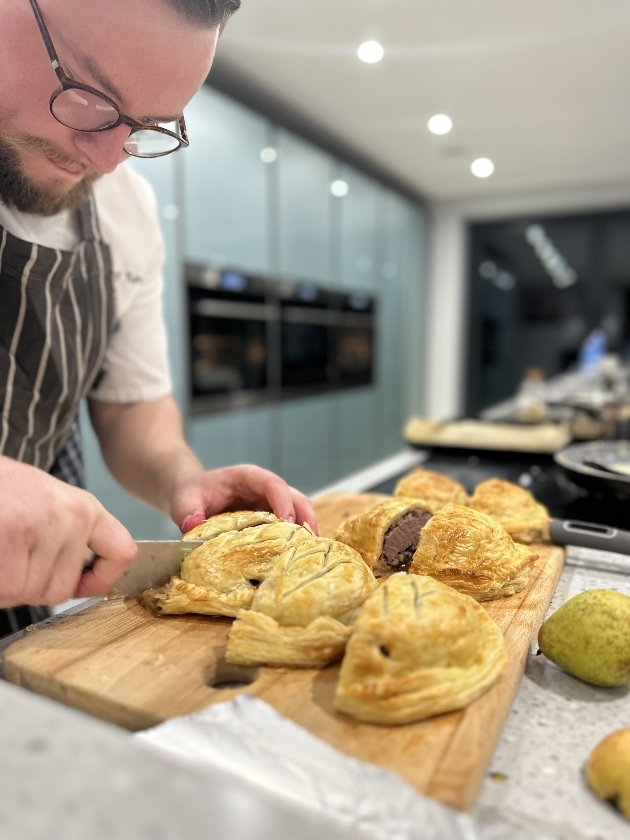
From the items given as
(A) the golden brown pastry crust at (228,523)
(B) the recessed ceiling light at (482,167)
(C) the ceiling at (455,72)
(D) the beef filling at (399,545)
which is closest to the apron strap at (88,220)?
(A) the golden brown pastry crust at (228,523)

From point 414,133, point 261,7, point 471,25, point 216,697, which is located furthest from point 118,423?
point 414,133

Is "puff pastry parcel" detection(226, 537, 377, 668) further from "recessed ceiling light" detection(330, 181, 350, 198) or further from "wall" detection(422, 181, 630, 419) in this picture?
"wall" detection(422, 181, 630, 419)

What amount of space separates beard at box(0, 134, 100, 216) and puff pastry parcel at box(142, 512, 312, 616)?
79 cm

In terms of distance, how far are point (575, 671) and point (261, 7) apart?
11.5ft

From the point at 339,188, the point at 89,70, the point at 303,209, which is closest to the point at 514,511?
the point at 89,70

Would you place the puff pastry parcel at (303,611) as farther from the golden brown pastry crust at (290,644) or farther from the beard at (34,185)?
the beard at (34,185)

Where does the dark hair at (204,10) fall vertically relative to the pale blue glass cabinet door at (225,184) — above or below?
below

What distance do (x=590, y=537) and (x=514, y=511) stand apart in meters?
0.16

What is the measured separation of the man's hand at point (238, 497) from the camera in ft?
3.97

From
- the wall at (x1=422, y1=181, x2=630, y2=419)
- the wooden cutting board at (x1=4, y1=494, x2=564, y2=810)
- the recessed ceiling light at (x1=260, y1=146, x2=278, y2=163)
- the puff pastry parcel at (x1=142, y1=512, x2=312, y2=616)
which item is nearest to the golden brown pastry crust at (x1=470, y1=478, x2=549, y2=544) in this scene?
→ the wooden cutting board at (x1=4, y1=494, x2=564, y2=810)

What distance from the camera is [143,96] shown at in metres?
1.02

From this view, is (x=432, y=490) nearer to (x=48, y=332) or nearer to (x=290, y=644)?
(x=290, y=644)

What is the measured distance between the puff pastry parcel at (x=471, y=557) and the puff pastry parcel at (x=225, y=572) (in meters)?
0.23

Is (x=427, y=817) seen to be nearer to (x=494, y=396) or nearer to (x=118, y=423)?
(x=118, y=423)
